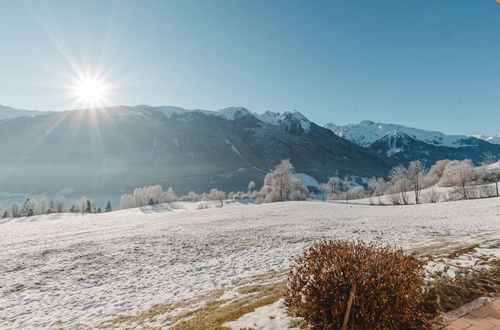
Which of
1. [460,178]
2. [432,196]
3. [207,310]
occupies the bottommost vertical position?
[432,196]

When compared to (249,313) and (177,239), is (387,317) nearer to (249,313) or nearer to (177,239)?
(249,313)

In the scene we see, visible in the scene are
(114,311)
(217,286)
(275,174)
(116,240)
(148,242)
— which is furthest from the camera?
(275,174)

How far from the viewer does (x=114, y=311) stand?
31.8 feet

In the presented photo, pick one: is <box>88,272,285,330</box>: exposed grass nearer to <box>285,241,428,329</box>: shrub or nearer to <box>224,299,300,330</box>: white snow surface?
<box>224,299,300,330</box>: white snow surface

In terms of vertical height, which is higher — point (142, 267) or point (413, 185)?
point (413, 185)

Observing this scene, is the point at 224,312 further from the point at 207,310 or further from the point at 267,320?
the point at 267,320

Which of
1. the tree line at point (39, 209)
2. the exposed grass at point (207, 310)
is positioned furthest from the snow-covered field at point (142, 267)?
the tree line at point (39, 209)

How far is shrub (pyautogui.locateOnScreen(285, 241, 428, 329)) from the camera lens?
4012 mm

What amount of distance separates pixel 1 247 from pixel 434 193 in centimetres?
8797

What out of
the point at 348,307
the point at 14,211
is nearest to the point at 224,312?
the point at 348,307

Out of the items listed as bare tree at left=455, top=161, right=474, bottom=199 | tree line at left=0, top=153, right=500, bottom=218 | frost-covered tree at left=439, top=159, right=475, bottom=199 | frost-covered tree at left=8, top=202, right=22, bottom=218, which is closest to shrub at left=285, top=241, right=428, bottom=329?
tree line at left=0, top=153, right=500, bottom=218

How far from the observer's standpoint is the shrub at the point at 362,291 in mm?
4012

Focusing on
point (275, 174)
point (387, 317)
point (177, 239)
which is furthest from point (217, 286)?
point (275, 174)

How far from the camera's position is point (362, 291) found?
4.04 m
